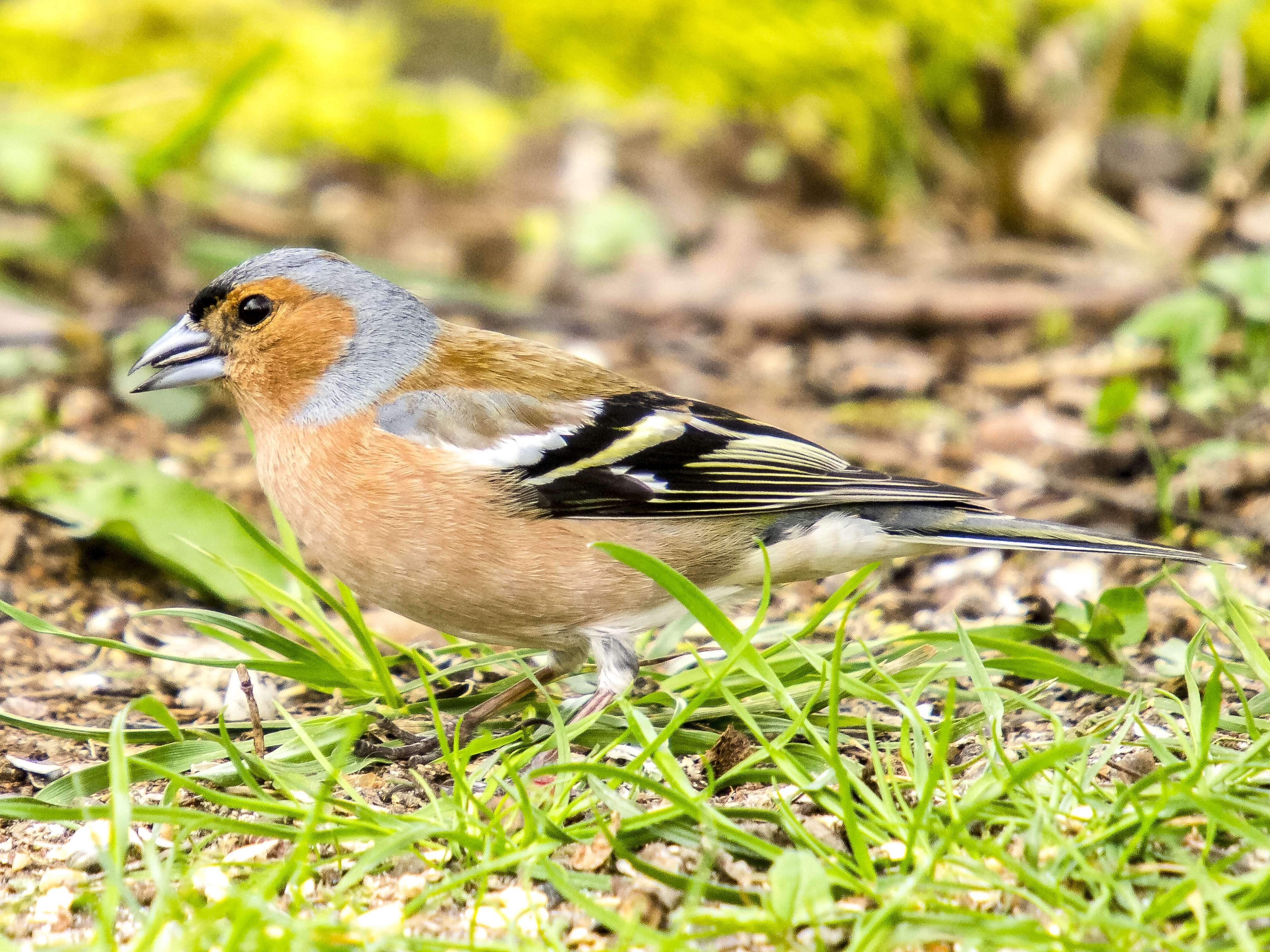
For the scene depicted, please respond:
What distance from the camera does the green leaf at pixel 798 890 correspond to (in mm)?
1822

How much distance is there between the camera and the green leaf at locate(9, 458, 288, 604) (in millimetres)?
3402

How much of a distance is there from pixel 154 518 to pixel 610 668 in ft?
4.81

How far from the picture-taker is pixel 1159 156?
665cm

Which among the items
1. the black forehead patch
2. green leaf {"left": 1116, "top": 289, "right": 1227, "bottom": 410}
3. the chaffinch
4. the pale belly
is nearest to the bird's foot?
the chaffinch

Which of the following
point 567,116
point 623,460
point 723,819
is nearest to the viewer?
point 723,819

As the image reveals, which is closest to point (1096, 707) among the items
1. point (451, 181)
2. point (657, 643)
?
point (657, 643)

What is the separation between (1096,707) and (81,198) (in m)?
5.00

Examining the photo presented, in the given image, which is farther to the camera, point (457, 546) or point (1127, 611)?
point (1127, 611)

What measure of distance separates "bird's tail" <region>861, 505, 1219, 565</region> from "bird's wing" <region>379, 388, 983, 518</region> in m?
0.08

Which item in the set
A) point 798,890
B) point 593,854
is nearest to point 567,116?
point 593,854

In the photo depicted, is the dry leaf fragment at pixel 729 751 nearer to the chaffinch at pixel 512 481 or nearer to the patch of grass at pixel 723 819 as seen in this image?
the patch of grass at pixel 723 819

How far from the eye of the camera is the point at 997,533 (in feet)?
9.50

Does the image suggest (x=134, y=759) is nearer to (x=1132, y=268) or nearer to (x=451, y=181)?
(x=1132, y=268)

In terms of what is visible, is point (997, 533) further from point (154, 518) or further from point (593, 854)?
point (154, 518)
